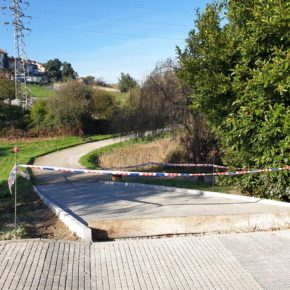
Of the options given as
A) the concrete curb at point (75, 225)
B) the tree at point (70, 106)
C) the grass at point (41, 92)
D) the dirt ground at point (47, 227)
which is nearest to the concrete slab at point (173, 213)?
the concrete curb at point (75, 225)

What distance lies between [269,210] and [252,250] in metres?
1.71

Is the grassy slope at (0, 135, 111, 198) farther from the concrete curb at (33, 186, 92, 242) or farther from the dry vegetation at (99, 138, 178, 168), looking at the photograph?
the concrete curb at (33, 186, 92, 242)

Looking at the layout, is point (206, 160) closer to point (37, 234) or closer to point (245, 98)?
point (245, 98)

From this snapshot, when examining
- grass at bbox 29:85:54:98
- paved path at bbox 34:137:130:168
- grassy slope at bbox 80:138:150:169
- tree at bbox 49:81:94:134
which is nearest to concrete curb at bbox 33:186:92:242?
grassy slope at bbox 80:138:150:169

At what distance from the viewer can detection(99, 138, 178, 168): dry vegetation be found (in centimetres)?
2094

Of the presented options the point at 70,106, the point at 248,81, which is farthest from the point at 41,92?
the point at 248,81

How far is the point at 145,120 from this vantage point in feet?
65.2

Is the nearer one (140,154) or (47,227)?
(47,227)

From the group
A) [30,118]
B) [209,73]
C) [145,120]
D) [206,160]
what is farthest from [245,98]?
[30,118]

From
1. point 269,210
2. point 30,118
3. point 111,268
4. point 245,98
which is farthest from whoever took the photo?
point 30,118

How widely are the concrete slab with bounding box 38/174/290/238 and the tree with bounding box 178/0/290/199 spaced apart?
99cm

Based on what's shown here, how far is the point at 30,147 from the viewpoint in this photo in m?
30.3

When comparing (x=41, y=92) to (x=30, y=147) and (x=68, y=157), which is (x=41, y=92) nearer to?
(x=30, y=147)

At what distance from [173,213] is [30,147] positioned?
2432 centimetres
